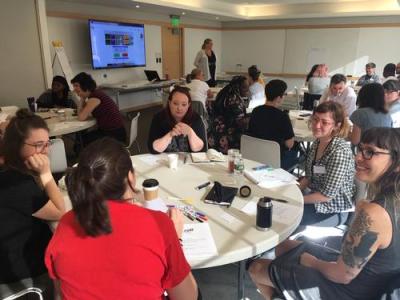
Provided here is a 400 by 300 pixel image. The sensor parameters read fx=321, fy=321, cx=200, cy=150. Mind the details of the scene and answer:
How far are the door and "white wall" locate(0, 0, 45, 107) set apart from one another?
3.87 m

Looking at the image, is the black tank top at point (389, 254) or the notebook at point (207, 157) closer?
the black tank top at point (389, 254)

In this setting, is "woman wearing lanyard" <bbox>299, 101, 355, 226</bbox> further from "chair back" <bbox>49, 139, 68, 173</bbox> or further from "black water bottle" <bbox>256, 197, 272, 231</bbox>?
"chair back" <bbox>49, 139, 68, 173</bbox>

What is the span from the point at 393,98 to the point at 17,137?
12.3ft

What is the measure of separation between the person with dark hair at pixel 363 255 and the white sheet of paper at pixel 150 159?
40.5 inches

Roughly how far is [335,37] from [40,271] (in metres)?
9.82

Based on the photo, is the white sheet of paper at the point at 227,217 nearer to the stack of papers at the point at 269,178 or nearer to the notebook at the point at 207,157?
the stack of papers at the point at 269,178

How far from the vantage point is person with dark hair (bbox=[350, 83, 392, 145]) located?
3111mm

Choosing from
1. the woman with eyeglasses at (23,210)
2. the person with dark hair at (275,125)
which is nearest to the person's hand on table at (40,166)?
the woman with eyeglasses at (23,210)

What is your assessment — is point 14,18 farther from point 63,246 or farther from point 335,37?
point 335,37

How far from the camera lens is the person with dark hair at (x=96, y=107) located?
370 cm

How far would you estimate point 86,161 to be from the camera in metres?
0.99

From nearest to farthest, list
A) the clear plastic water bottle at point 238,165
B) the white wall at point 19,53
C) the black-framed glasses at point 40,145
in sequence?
the black-framed glasses at point 40,145 → the clear plastic water bottle at point 238,165 → the white wall at point 19,53

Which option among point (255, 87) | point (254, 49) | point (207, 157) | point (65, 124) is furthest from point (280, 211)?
point (254, 49)

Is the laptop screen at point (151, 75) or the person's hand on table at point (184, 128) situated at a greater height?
the laptop screen at point (151, 75)
